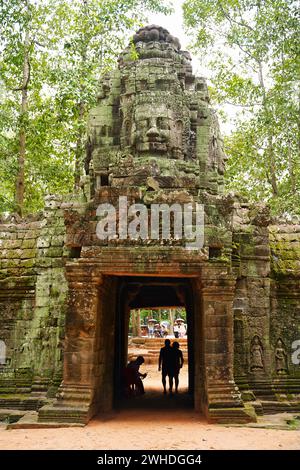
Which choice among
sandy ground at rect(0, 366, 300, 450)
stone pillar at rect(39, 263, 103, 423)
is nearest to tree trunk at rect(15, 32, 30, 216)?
stone pillar at rect(39, 263, 103, 423)

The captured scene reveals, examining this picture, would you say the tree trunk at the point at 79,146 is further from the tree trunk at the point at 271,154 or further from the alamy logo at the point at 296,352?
the alamy logo at the point at 296,352

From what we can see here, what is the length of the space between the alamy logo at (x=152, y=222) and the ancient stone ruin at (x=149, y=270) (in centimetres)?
10

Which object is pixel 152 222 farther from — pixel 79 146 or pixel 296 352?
pixel 79 146

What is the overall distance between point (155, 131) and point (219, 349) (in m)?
5.00

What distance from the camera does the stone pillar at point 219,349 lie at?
27.8ft

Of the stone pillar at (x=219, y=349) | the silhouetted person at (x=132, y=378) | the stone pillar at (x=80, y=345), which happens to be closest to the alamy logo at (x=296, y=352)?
the stone pillar at (x=219, y=349)

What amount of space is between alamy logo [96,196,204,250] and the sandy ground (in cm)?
315

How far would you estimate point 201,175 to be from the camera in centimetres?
1166

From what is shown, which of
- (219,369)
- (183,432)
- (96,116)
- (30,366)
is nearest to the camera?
(183,432)

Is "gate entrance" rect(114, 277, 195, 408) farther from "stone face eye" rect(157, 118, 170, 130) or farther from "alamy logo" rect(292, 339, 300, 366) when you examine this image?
"stone face eye" rect(157, 118, 170, 130)

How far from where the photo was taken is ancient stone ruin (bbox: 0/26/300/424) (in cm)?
887

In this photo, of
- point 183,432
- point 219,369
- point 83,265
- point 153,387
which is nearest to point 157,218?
point 83,265

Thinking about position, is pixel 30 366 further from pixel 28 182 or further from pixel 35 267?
pixel 28 182

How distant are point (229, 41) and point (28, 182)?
1103 centimetres
